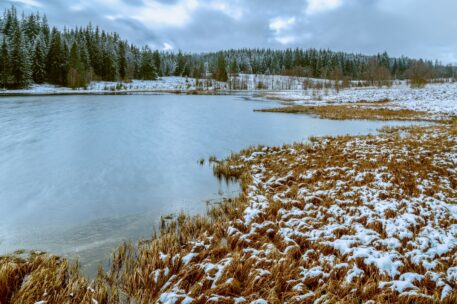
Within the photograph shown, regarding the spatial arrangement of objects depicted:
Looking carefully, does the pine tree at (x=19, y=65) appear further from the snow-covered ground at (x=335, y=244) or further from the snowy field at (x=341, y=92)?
the snow-covered ground at (x=335, y=244)

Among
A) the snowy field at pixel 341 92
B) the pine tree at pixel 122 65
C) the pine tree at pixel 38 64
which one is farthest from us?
the pine tree at pixel 122 65

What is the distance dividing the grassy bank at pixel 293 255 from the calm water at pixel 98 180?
3.18 feet

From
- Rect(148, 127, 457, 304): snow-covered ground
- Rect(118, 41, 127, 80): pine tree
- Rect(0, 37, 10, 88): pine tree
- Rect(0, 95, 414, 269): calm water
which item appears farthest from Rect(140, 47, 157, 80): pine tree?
Rect(148, 127, 457, 304): snow-covered ground

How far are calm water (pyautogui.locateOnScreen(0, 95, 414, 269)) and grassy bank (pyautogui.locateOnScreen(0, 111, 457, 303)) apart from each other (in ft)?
3.18

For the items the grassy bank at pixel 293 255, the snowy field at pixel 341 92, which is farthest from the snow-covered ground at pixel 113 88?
the grassy bank at pixel 293 255

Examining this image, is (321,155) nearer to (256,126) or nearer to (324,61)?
(256,126)

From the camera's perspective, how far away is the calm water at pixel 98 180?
6.51 m

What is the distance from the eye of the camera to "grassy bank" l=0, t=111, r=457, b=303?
427 cm

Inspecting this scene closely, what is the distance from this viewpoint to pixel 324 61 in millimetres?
159250

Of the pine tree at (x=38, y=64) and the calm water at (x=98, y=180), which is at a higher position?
the pine tree at (x=38, y=64)

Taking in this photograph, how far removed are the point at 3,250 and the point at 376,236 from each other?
24.9ft

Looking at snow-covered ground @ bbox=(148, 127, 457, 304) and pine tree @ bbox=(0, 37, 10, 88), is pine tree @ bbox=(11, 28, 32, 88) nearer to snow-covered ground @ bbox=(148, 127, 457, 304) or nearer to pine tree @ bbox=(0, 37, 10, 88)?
pine tree @ bbox=(0, 37, 10, 88)

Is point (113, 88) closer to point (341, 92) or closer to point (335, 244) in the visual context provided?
point (341, 92)

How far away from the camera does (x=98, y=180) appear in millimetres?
10320
